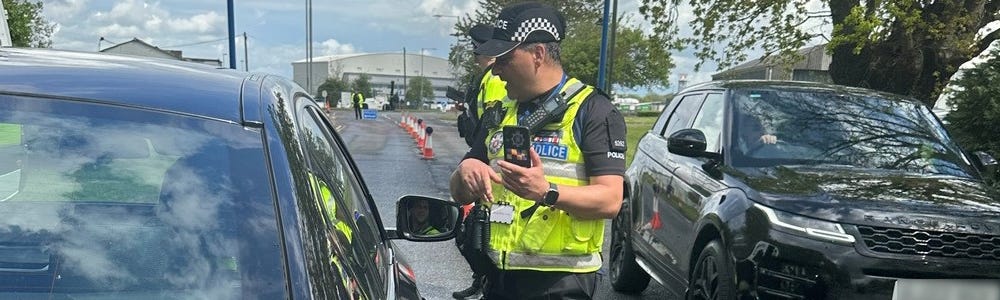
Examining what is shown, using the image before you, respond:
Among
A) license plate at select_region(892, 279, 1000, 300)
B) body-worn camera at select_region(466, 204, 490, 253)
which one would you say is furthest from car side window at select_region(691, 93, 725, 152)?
body-worn camera at select_region(466, 204, 490, 253)

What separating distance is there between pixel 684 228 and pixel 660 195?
612 mm

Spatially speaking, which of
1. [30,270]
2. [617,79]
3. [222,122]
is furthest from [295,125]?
[617,79]

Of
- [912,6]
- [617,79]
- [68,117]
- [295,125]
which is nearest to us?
[68,117]

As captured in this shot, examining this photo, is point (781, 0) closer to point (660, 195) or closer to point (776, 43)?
point (776, 43)

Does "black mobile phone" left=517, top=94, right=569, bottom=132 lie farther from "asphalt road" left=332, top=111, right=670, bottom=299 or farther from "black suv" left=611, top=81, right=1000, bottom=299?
"black suv" left=611, top=81, right=1000, bottom=299

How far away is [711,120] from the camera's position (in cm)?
467

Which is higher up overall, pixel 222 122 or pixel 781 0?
pixel 781 0

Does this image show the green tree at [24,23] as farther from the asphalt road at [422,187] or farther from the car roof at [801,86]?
the car roof at [801,86]

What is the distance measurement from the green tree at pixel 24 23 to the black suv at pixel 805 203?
14343mm

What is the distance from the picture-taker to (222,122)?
148cm

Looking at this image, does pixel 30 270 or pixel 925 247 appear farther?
pixel 925 247

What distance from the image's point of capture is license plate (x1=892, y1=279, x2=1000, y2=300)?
305cm

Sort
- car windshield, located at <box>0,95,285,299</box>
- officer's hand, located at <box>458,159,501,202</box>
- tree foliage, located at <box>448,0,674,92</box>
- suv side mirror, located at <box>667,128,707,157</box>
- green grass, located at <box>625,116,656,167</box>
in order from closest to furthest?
car windshield, located at <box>0,95,285,299</box> → officer's hand, located at <box>458,159,501,202</box> → suv side mirror, located at <box>667,128,707,157</box> → green grass, located at <box>625,116,656,167</box> → tree foliage, located at <box>448,0,674,92</box>

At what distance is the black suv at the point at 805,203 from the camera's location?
3086 millimetres
